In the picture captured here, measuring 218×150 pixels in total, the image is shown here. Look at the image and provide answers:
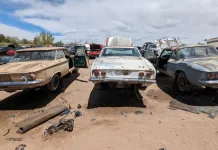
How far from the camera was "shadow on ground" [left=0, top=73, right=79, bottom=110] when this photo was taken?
5.21 m

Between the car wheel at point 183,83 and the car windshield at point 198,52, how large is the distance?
82 cm

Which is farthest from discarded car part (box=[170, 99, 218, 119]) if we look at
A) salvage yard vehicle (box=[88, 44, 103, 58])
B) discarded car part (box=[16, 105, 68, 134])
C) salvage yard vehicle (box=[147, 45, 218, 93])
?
salvage yard vehicle (box=[88, 44, 103, 58])

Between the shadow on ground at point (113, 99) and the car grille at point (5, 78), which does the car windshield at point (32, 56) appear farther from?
the shadow on ground at point (113, 99)

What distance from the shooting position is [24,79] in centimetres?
471

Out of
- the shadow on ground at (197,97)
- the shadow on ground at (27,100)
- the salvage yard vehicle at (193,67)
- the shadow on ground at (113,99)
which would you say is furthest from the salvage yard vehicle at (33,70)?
the salvage yard vehicle at (193,67)

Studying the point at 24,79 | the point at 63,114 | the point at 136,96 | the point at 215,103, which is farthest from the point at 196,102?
the point at 24,79

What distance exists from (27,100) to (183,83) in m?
5.07

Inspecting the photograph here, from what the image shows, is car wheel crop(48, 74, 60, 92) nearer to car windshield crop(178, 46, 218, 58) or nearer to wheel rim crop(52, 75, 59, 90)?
wheel rim crop(52, 75, 59, 90)

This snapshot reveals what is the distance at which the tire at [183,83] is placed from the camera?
5661mm

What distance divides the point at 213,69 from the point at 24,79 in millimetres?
5013

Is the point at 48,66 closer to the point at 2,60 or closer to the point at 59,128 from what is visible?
the point at 59,128

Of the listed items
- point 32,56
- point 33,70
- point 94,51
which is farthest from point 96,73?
point 94,51

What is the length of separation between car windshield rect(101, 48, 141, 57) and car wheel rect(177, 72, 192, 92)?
63.3 inches

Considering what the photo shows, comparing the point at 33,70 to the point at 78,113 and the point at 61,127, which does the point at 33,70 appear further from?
the point at 61,127
